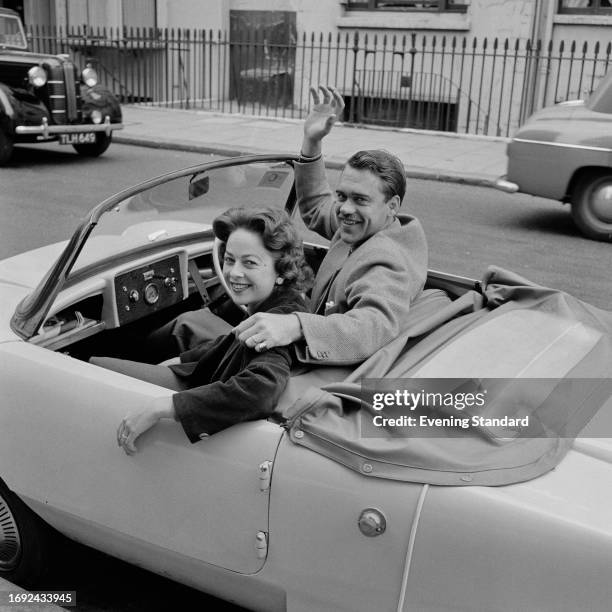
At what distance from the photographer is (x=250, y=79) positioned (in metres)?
18.6

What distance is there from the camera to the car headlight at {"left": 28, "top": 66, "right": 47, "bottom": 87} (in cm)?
1160

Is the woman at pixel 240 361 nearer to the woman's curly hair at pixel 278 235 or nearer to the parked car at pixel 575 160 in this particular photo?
the woman's curly hair at pixel 278 235

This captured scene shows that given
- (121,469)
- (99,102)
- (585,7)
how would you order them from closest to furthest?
(121,469) → (99,102) → (585,7)

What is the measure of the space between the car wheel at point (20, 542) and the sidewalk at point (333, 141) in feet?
29.8

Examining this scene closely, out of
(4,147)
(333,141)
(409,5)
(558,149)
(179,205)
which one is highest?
(409,5)

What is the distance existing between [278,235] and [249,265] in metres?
0.12

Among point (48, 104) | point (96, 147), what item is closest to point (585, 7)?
point (96, 147)

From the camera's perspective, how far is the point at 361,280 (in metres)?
2.71

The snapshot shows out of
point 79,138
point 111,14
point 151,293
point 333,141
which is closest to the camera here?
point 151,293

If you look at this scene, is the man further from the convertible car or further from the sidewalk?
the sidewalk

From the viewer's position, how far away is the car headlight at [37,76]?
1160 cm

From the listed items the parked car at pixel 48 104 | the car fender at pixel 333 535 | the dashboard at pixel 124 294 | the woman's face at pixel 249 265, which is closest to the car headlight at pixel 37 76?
the parked car at pixel 48 104

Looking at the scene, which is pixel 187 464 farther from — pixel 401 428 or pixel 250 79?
pixel 250 79

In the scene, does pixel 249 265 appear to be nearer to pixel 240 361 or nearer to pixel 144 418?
pixel 240 361
